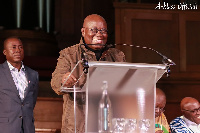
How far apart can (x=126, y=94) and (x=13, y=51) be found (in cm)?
199

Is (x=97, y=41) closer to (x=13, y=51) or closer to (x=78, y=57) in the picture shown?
Result: (x=78, y=57)

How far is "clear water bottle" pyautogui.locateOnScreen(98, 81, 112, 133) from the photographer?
6.38ft

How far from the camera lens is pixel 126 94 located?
2.02 meters

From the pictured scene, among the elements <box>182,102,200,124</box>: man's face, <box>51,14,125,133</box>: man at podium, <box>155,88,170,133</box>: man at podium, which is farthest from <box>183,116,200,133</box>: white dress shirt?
<box>51,14,125,133</box>: man at podium

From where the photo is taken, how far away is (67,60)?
2.47 metres

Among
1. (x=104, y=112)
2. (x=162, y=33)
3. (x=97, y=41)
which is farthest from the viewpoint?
(x=162, y=33)

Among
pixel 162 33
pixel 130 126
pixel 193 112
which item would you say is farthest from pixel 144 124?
pixel 162 33

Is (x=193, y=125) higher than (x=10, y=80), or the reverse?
(x=10, y=80)

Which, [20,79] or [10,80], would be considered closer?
[10,80]

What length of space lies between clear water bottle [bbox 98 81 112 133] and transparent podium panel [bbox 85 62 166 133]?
15 mm

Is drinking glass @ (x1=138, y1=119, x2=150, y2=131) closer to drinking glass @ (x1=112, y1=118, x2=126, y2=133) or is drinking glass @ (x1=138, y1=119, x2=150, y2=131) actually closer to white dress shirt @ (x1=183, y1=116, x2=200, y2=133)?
drinking glass @ (x1=112, y1=118, x2=126, y2=133)

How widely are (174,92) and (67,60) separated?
8.80 ft

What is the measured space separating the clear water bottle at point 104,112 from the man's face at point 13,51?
1954 millimetres

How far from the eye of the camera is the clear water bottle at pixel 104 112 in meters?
1.95
